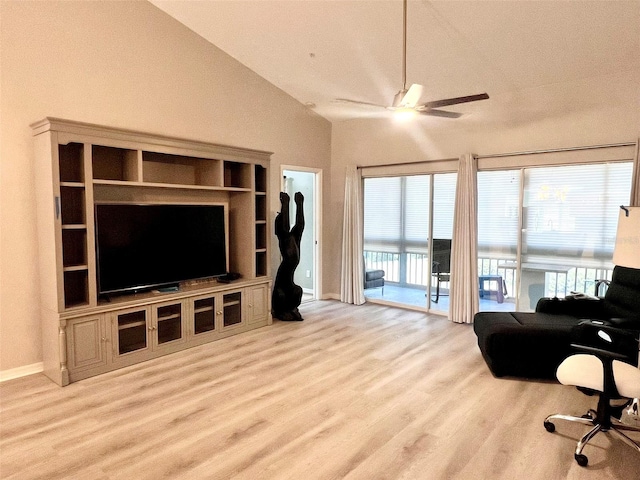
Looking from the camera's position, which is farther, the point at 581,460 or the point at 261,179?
the point at 261,179

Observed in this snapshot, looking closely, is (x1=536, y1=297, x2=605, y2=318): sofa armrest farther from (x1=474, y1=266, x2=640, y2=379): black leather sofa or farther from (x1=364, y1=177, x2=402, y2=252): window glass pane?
(x1=364, y1=177, x2=402, y2=252): window glass pane

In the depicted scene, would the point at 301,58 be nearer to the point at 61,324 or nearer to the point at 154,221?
the point at 154,221

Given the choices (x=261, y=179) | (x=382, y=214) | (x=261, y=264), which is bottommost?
(x=261, y=264)

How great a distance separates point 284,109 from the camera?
19.2ft

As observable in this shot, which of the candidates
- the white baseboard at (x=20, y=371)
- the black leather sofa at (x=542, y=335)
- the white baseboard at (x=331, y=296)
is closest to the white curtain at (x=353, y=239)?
the white baseboard at (x=331, y=296)

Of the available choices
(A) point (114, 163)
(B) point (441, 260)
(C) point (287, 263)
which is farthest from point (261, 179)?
(B) point (441, 260)

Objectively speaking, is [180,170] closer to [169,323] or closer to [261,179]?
[261,179]

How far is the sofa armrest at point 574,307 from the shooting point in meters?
3.97

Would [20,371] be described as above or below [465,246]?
below

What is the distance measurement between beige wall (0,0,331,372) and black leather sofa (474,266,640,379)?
3.80 m

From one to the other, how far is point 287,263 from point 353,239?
1.38m

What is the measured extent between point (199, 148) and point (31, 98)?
1.49 meters

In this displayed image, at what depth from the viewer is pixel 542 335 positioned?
350 cm

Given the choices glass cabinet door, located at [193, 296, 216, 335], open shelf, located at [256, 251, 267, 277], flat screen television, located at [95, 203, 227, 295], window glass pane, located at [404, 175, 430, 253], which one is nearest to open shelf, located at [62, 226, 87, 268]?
flat screen television, located at [95, 203, 227, 295]
